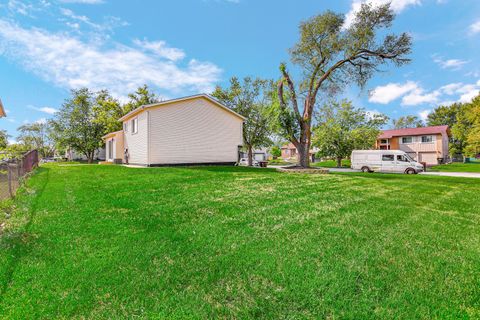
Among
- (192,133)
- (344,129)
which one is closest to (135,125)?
(192,133)

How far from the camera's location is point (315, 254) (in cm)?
346

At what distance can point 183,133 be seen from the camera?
17.0 metres

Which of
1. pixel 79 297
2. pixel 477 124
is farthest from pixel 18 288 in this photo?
pixel 477 124

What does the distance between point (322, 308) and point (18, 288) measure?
3285 millimetres

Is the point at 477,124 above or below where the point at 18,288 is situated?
above

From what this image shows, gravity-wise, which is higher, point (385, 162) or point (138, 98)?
point (138, 98)

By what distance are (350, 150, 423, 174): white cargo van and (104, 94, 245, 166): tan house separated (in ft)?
41.9

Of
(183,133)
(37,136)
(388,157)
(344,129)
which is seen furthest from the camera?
(37,136)

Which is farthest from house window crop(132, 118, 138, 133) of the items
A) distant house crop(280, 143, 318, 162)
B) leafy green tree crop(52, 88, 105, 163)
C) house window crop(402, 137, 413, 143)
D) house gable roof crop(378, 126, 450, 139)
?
distant house crop(280, 143, 318, 162)

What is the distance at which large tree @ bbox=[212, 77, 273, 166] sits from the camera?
31.9 m

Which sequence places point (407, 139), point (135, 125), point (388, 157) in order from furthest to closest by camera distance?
point (407, 139)
point (388, 157)
point (135, 125)

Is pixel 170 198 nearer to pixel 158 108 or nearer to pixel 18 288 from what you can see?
pixel 18 288

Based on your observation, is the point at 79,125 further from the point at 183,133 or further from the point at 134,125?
the point at 183,133

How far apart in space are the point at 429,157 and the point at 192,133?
121 ft
